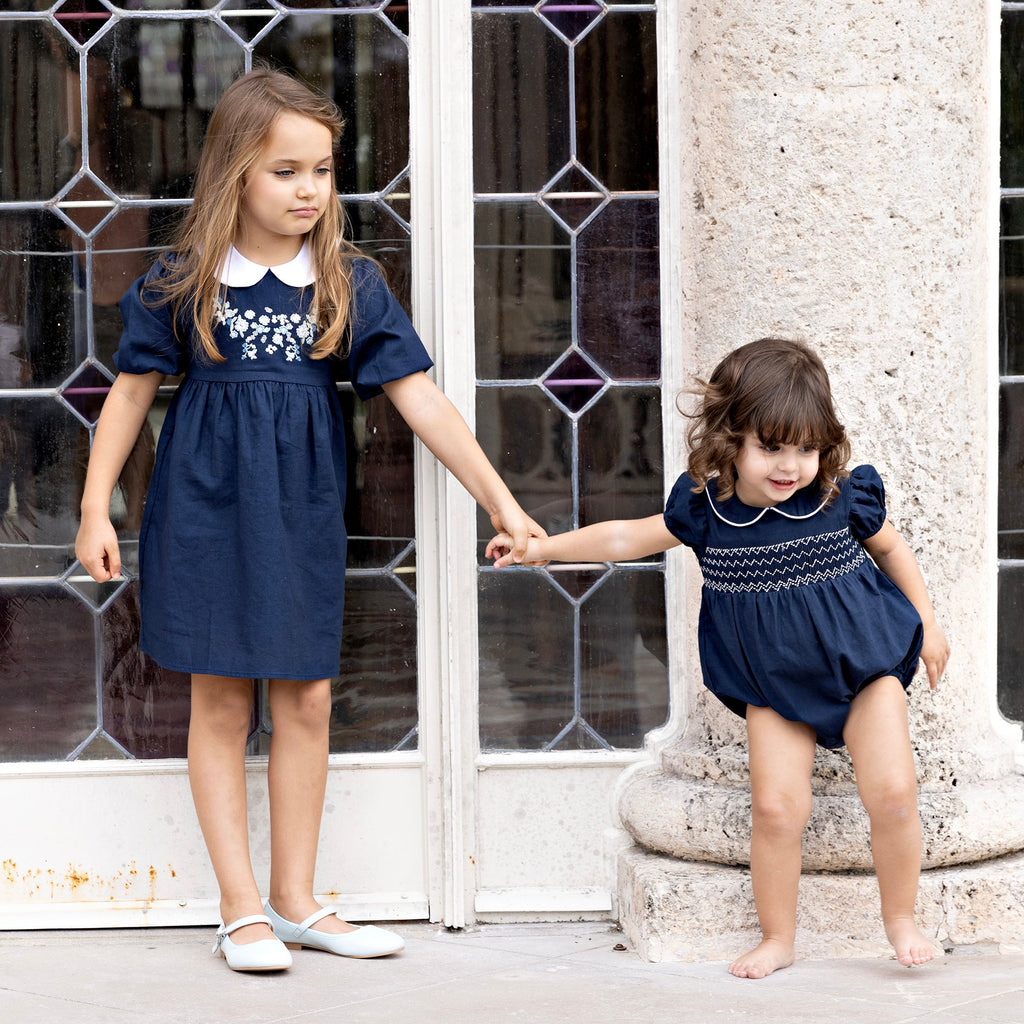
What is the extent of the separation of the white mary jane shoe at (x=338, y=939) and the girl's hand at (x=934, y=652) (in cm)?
119

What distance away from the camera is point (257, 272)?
9.37 ft

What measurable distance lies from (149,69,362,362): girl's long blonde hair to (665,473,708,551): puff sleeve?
74 cm

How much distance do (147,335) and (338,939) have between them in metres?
1.28

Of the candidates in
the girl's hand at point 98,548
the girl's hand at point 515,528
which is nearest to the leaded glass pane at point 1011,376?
the girl's hand at point 515,528

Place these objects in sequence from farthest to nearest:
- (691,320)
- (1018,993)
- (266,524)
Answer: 1. (691,320)
2. (266,524)
3. (1018,993)

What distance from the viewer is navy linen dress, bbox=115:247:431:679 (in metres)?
2.81

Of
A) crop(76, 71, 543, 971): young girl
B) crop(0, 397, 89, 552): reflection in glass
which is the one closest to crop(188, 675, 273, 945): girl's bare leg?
crop(76, 71, 543, 971): young girl

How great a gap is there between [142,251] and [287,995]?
1.58 meters

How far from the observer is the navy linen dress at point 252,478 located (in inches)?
110

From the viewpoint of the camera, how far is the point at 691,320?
3014mm

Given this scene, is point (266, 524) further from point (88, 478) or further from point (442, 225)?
point (442, 225)

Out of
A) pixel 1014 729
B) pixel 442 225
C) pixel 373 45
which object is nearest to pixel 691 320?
pixel 442 225

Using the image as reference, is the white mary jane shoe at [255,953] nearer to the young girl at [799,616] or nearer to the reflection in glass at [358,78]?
the young girl at [799,616]

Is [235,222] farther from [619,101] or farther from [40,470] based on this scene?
[619,101]
